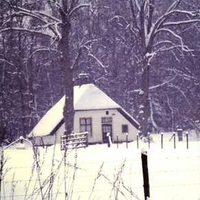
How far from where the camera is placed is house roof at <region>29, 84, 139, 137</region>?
36469 mm

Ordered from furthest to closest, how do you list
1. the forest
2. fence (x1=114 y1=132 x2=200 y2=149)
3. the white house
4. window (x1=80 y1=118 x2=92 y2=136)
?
the forest, window (x1=80 y1=118 x2=92 y2=136), the white house, fence (x1=114 y1=132 x2=200 y2=149)

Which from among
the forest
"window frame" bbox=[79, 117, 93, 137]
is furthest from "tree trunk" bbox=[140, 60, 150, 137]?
"window frame" bbox=[79, 117, 93, 137]

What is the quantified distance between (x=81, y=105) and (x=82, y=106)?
15cm

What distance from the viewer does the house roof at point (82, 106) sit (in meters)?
36.5

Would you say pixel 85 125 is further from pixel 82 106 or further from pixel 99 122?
pixel 82 106

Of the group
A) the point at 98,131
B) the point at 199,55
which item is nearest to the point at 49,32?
the point at 98,131

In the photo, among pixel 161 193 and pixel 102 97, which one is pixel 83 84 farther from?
pixel 161 193

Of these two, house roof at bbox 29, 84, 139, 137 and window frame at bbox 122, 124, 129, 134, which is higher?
house roof at bbox 29, 84, 139, 137

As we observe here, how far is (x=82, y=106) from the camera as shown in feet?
125

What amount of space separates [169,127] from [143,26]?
2012 centimetres

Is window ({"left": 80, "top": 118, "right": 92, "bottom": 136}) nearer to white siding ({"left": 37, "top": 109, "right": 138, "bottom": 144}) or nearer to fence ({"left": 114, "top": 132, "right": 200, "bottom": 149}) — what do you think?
white siding ({"left": 37, "top": 109, "right": 138, "bottom": 144})

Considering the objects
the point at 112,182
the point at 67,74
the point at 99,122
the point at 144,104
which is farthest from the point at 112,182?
the point at 99,122

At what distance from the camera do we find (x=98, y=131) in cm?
3812

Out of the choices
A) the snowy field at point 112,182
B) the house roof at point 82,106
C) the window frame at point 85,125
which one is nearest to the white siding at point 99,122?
the window frame at point 85,125
